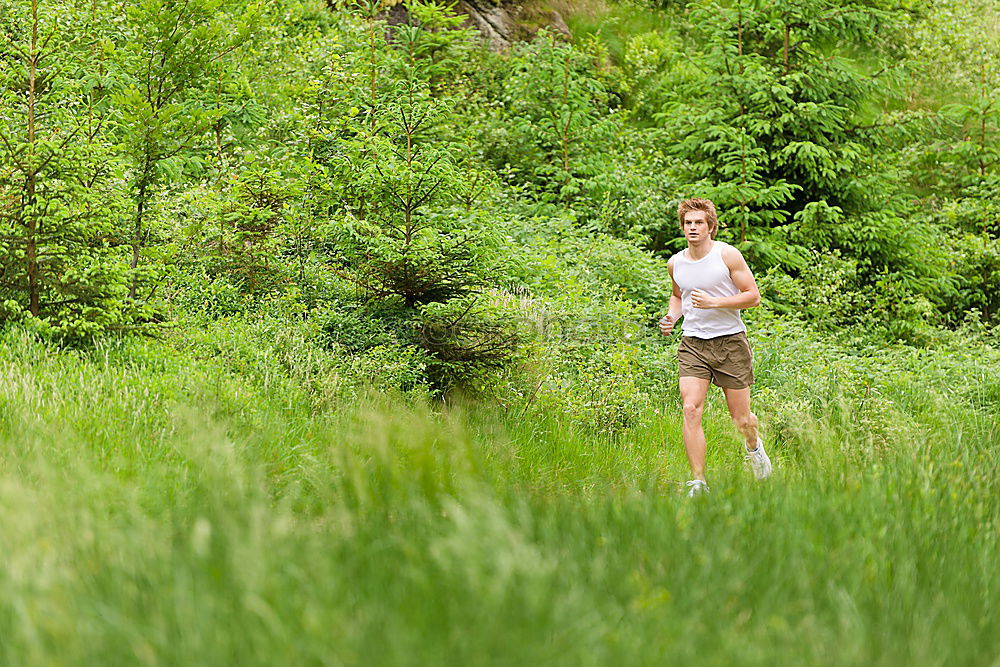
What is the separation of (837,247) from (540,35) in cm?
638

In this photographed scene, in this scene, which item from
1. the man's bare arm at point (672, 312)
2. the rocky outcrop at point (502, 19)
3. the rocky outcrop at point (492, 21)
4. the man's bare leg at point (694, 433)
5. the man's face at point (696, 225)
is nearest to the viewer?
the man's bare leg at point (694, 433)

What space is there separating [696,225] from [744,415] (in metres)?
1.39

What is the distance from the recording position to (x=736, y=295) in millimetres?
6121

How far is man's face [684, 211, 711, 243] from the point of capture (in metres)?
6.17

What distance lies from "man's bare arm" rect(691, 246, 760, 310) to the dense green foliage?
44.9 inches

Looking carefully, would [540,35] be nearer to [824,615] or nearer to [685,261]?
[685,261]

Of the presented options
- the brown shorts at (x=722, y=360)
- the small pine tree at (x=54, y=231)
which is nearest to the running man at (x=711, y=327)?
the brown shorts at (x=722, y=360)

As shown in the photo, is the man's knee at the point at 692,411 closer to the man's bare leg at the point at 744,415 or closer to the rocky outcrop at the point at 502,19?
the man's bare leg at the point at 744,415

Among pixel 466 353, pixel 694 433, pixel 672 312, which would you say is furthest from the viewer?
pixel 466 353

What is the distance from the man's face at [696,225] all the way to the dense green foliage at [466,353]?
1655mm

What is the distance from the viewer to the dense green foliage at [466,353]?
104 inches

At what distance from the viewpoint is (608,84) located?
63.5ft

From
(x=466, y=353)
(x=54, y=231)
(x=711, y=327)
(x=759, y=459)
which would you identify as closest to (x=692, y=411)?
(x=711, y=327)

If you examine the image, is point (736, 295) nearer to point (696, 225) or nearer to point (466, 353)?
point (696, 225)
